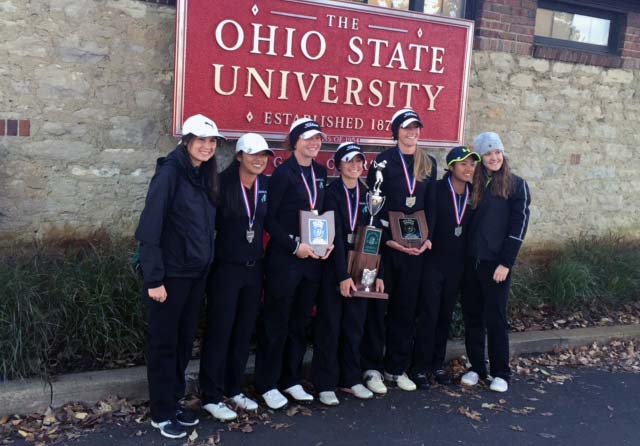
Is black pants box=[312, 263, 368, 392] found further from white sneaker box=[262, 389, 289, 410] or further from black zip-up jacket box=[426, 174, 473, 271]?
black zip-up jacket box=[426, 174, 473, 271]

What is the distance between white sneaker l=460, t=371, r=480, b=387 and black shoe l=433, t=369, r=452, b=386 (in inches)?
4.3

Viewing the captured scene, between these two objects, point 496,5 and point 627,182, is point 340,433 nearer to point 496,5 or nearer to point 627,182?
point 496,5

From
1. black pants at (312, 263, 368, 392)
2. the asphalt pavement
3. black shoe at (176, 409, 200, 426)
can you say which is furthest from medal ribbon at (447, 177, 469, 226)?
black shoe at (176, 409, 200, 426)

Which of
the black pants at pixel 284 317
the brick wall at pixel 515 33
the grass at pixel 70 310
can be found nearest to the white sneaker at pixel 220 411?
the black pants at pixel 284 317

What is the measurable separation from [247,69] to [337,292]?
7.53 feet

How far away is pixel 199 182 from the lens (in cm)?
405

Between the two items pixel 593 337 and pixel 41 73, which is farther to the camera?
pixel 593 337

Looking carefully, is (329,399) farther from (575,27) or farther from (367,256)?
(575,27)

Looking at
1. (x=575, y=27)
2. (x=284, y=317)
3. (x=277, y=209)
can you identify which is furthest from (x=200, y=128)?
(x=575, y=27)

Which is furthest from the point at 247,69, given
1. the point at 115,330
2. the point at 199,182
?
the point at 115,330

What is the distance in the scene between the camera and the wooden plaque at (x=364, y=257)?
4664 millimetres

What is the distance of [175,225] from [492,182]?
8.05 feet

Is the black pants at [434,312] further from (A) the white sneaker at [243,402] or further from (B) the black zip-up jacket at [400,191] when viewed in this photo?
(A) the white sneaker at [243,402]

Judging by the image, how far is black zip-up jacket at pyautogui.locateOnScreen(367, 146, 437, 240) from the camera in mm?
4898
